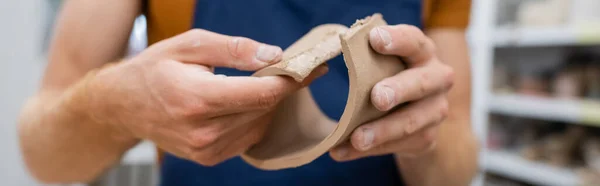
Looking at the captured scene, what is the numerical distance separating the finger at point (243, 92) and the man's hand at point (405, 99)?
0.06 meters

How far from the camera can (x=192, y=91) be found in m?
0.27

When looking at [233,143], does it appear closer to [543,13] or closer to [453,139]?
[453,139]

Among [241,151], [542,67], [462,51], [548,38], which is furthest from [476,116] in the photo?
[241,151]

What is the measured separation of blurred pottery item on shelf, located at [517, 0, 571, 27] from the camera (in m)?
1.01

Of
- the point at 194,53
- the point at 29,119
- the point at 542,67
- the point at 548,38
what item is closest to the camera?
the point at 194,53

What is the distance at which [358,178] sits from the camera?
1.55ft

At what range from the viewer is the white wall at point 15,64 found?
1017 millimetres

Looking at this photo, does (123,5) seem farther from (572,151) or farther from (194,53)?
(572,151)

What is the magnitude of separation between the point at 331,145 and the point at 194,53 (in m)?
0.10

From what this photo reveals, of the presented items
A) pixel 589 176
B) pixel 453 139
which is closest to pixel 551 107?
pixel 589 176

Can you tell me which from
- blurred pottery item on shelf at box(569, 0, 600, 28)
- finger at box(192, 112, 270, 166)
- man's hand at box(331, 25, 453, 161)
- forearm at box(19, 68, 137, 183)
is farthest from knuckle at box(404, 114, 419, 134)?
blurred pottery item on shelf at box(569, 0, 600, 28)

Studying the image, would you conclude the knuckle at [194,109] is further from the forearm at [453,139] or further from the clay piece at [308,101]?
the forearm at [453,139]

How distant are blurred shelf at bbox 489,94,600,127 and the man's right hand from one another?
831mm

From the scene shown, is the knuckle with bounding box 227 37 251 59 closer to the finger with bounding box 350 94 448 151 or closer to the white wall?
the finger with bounding box 350 94 448 151
